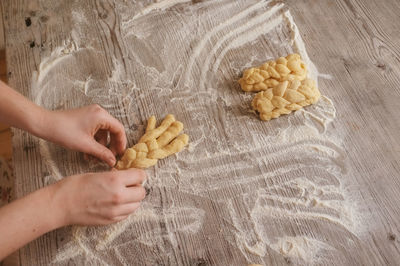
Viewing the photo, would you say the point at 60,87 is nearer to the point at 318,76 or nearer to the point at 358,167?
the point at 318,76

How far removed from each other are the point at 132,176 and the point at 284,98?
48 cm

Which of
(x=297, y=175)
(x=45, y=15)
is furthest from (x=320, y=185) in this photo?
(x=45, y=15)

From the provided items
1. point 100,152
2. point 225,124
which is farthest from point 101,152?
point 225,124

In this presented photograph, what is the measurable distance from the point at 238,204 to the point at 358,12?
2.80 feet

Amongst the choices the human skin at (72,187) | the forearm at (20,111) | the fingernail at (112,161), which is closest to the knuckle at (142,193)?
the human skin at (72,187)

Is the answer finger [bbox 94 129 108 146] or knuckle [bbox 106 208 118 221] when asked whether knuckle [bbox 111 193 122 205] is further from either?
finger [bbox 94 129 108 146]

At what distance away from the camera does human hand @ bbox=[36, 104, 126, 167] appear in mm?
999

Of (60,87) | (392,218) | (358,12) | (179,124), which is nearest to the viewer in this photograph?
(392,218)

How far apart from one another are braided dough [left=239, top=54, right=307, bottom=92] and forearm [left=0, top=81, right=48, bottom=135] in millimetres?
596

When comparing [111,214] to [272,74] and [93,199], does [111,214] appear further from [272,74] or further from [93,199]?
[272,74]

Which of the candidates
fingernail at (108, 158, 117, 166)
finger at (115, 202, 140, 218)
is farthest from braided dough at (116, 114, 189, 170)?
finger at (115, 202, 140, 218)

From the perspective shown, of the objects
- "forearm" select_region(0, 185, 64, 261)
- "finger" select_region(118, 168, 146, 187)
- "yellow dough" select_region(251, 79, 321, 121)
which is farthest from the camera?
"yellow dough" select_region(251, 79, 321, 121)

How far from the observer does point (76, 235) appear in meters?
0.94

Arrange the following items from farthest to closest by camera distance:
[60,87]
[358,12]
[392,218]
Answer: [358,12], [60,87], [392,218]
